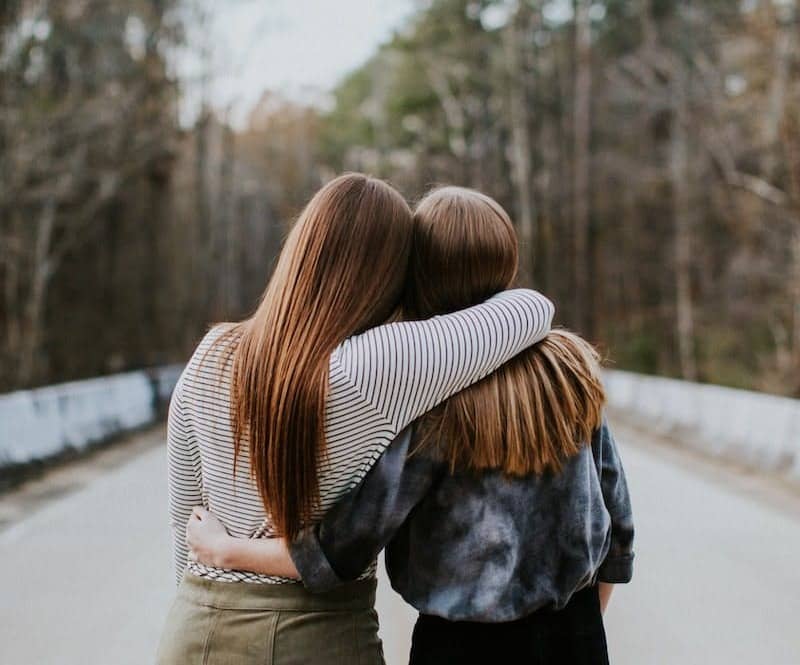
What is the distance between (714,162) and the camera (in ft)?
90.7

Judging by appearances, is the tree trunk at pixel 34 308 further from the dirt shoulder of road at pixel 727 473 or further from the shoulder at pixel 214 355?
the shoulder at pixel 214 355

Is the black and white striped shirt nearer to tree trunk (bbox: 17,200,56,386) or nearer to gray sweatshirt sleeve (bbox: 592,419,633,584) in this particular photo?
gray sweatshirt sleeve (bbox: 592,419,633,584)

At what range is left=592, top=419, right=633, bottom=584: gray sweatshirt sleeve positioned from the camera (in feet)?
7.03

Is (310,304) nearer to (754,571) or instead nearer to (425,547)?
(425,547)

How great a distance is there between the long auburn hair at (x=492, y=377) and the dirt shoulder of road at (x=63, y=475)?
6.66m

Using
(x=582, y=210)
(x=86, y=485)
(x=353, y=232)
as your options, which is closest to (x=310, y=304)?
(x=353, y=232)

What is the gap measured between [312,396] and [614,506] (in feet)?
2.47

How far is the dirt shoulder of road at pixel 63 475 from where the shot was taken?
8.84m

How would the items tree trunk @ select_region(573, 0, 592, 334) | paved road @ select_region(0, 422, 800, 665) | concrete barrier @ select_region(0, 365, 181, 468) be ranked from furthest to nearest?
tree trunk @ select_region(573, 0, 592, 334) < concrete barrier @ select_region(0, 365, 181, 468) < paved road @ select_region(0, 422, 800, 665)

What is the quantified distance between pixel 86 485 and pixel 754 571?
21.2 feet

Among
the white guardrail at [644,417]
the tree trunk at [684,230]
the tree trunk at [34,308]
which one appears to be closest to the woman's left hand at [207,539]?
the white guardrail at [644,417]

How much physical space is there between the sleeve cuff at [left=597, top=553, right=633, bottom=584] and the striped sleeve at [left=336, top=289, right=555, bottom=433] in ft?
1.88

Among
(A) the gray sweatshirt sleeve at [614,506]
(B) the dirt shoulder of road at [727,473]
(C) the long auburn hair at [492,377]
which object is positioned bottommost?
(B) the dirt shoulder of road at [727,473]

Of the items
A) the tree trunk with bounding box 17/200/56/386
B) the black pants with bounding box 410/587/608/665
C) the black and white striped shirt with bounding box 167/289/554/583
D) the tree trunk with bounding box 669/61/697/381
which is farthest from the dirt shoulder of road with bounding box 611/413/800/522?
the tree trunk with bounding box 669/61/697/381
